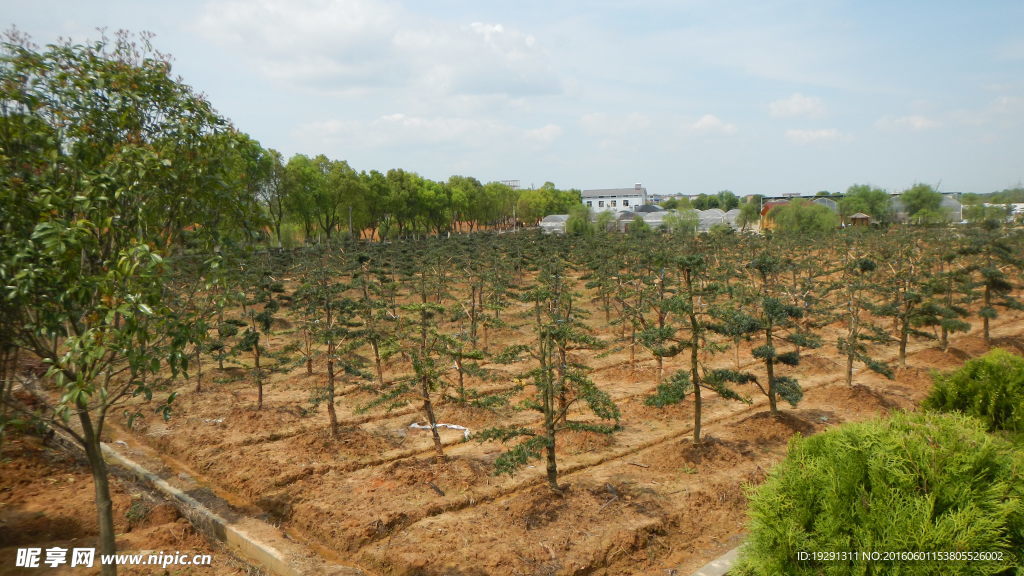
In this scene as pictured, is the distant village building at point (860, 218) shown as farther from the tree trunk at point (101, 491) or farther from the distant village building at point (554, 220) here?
the tree trunk at point (101, 491)

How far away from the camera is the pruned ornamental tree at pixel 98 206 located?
4469 millimetres

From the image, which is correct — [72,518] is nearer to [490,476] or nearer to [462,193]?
[490,476]

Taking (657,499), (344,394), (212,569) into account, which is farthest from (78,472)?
(657,499)

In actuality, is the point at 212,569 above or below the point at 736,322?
below

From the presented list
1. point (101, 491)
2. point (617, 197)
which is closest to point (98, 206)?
point (101, 491)

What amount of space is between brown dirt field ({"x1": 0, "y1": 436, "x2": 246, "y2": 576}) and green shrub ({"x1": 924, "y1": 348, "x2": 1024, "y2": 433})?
998cm

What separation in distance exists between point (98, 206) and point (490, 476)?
718cm

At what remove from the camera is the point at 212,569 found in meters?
7.20

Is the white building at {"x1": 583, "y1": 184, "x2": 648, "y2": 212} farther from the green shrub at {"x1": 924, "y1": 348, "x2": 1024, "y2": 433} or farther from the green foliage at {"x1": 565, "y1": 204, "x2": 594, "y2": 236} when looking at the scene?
the green shrub at {"x1": 924, "y1": 348, "x2": 1024, "y2": 433}

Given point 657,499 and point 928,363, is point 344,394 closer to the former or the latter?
point 657,499

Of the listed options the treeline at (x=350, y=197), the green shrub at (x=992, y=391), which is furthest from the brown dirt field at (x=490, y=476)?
the treeline at (x=350, y=197)

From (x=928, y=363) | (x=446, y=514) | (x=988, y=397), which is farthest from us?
(x=928, y=363)

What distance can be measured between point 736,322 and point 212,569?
937 cm

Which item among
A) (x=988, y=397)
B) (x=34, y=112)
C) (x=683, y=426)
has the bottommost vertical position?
(x=683, y=426)
